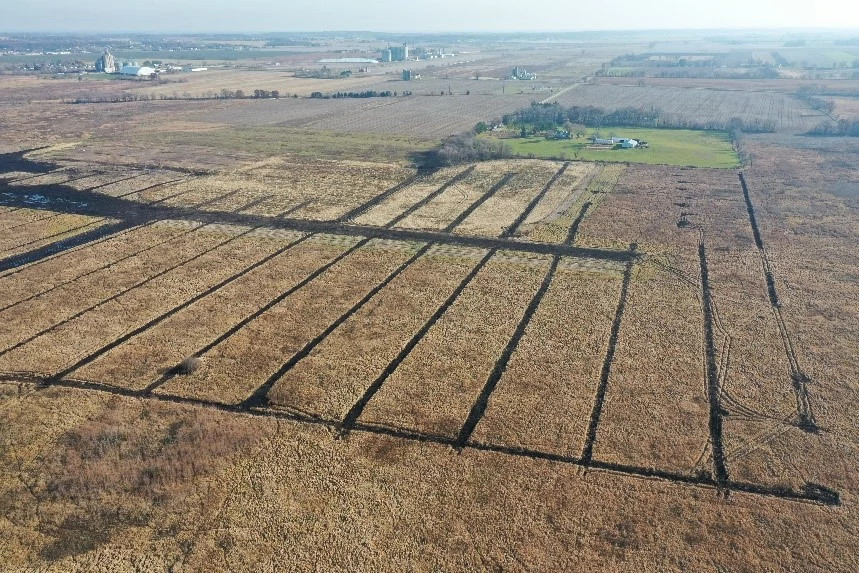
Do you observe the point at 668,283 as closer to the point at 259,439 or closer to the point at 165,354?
the point at 259,439

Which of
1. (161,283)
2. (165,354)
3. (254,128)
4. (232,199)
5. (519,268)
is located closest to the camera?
(165,354)

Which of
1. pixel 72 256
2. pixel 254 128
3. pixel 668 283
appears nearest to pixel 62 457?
pixel 72 256

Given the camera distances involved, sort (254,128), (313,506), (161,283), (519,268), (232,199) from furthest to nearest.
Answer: (254,128) < (232,199) < (519,268) < (161,283) < (313,506)

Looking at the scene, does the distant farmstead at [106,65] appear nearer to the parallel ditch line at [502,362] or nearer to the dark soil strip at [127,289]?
the dark soil strip at [127,289]

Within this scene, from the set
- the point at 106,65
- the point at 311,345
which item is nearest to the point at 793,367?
the point at 311,345

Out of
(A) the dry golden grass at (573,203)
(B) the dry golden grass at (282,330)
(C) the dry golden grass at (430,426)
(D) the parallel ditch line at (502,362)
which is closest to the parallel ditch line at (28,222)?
(C) the dry golden grass at (430,426)

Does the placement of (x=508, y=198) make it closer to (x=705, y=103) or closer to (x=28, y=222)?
(x=28, y=222)

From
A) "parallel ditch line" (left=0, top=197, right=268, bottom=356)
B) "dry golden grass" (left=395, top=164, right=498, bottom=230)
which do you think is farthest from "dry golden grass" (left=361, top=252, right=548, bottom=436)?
"parallel ditch line" (left=0, top=197, right=268, bottom=356)
